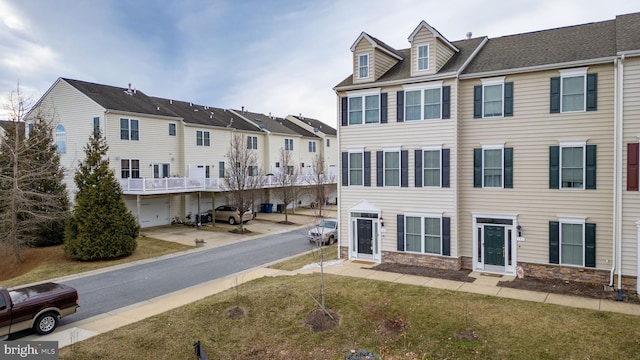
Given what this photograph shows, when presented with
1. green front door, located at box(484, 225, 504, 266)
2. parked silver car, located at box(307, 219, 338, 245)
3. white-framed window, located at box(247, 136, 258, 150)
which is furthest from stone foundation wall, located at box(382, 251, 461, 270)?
white-framed window, located at box(247, 136, 258, 150)


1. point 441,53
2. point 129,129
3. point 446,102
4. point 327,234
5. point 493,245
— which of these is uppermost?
point 441,53

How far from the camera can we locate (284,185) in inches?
1523

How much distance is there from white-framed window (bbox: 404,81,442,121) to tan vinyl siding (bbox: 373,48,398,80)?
180 cm

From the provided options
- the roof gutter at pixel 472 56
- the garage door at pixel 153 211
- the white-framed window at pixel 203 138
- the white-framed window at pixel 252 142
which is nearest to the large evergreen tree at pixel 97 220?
the garage door at pixel 153 211

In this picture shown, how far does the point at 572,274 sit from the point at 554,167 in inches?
160

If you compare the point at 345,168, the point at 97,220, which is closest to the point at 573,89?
the point at 345,168

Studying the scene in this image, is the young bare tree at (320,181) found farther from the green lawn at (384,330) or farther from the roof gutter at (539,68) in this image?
the green lawn at (384,330)

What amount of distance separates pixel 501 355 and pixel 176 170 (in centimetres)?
2981

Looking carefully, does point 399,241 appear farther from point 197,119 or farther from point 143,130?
point 197,119

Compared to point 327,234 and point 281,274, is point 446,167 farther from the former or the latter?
point 327,234

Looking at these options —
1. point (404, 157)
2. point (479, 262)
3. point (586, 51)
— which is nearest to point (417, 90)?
point (404, 157)

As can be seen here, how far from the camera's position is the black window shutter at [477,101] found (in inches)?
667

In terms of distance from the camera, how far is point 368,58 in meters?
19.1

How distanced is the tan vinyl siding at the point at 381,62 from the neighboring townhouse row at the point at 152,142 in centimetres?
1848
